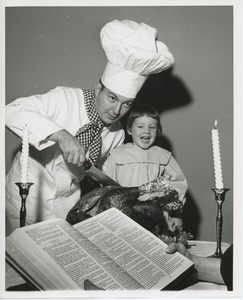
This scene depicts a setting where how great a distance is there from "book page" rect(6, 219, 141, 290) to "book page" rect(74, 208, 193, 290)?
0.02 metres

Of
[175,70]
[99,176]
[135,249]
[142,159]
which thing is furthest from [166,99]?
[135,249]

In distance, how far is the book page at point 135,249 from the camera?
81 cm

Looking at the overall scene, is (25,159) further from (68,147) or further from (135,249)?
(135,249)

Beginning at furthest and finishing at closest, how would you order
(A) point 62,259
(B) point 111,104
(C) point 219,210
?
(B) point 111,104, (C) point 219,210, (A) point 62,259

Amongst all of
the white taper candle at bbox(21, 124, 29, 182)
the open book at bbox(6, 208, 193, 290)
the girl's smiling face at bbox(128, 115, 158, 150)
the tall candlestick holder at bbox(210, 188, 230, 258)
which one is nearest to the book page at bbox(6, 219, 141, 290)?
the open book at bbox(6, 208, 193, 290)

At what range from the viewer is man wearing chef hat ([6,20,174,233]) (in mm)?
914

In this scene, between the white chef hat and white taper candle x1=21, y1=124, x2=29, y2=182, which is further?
the white chef hat

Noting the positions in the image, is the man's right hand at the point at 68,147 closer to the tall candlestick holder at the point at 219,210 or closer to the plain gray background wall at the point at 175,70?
the plain gray background wall at the point at 175,70

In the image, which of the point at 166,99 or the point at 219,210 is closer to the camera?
the point at 219,210

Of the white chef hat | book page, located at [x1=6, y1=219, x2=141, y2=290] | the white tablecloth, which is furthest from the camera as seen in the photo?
the white chef hat

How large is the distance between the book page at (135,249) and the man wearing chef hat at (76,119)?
0.15 m

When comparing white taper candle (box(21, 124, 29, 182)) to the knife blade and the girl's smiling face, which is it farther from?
the girl's smiling face

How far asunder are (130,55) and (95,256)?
0.50 meters

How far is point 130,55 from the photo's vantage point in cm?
95
